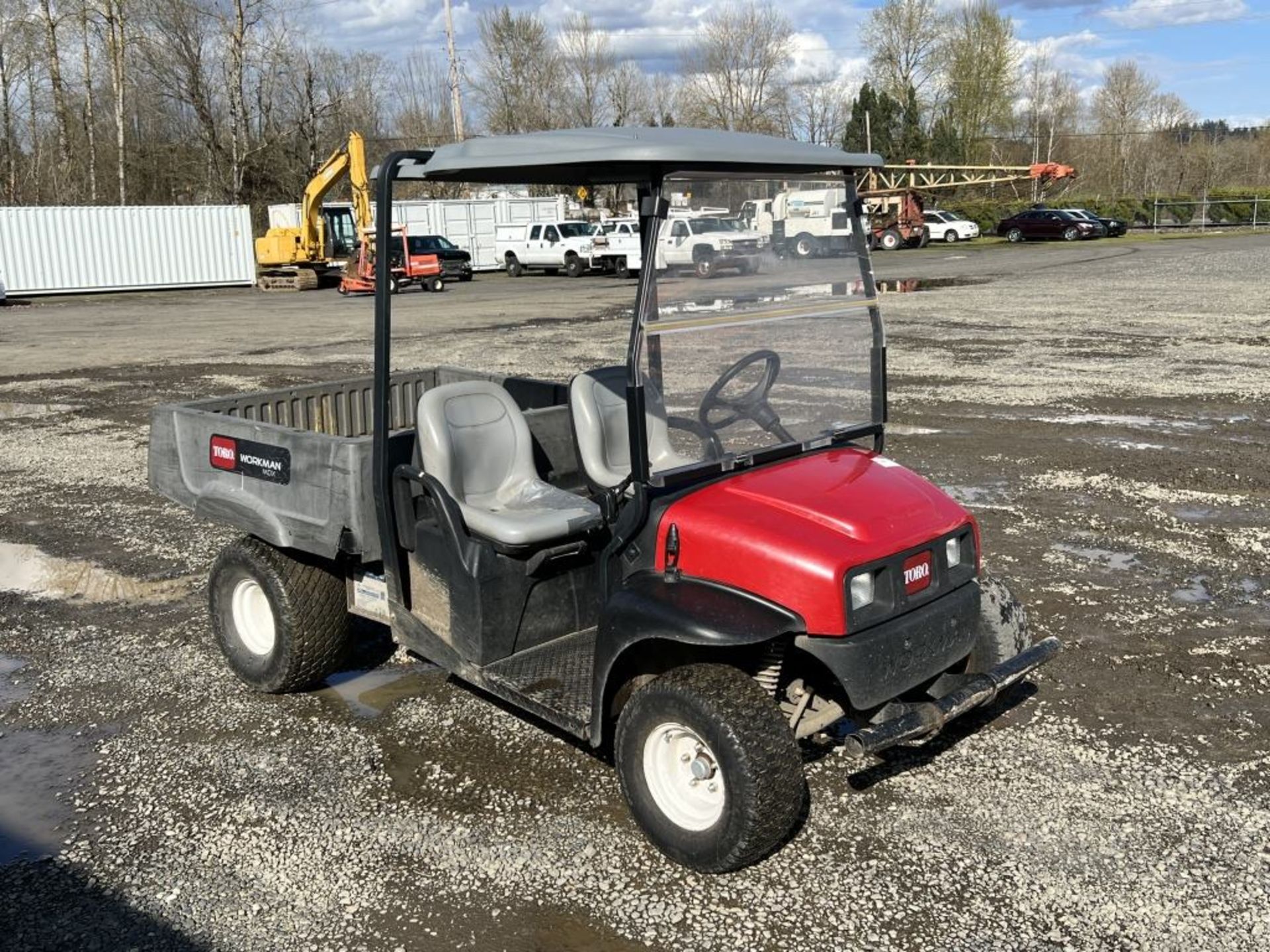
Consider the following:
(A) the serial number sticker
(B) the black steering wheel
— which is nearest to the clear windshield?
(B) the black steering wheel

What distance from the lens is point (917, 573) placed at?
3.43 meters

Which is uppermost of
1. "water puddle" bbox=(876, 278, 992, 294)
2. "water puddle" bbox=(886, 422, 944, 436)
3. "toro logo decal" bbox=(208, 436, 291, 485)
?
"toro logo decal" bbox=(208, 436, 291, 485)

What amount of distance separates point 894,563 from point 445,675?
7.71ft

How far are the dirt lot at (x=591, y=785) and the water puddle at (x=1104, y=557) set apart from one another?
0.08 feet

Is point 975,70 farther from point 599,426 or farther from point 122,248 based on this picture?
point 599,426

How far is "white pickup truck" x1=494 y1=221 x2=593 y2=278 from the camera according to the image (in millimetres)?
33875

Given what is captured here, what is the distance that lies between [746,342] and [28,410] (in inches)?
414

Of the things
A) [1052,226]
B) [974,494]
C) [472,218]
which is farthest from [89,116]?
[974,494]

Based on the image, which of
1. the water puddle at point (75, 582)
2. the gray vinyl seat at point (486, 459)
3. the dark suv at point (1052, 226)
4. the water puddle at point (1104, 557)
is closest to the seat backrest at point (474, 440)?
the gray vinyl seat at point (486, 459)

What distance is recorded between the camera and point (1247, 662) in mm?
4805

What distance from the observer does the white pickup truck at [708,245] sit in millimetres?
3424

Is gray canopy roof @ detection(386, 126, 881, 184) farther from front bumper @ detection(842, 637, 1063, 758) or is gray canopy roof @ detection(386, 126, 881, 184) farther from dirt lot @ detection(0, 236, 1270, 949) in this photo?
dirt lot @ detection(0, 236, 1270, 949)

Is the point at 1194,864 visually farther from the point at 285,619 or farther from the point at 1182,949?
the point at 285,619

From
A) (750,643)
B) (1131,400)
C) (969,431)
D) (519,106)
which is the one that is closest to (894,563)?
(750,643)
